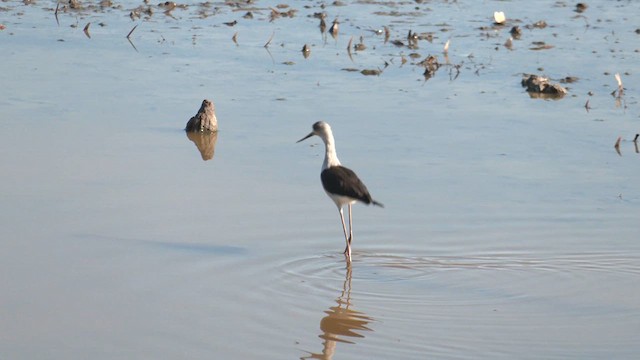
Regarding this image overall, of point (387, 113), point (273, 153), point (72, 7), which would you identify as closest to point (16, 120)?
point (273, 153)

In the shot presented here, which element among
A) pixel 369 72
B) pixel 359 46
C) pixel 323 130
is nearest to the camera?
pixel 323 130

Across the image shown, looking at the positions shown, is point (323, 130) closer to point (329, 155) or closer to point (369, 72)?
point (329, 155)

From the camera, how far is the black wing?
28.2 feet

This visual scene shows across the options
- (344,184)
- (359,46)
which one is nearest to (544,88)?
(359,46)

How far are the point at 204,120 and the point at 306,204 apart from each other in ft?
7.00

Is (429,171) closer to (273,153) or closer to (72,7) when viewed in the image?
(273,153)

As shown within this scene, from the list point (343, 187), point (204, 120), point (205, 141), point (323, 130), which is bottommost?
point (205, 141)

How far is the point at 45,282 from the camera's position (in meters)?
7.65

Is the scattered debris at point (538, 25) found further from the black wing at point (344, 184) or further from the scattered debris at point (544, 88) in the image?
the black wing at point (344, 184)

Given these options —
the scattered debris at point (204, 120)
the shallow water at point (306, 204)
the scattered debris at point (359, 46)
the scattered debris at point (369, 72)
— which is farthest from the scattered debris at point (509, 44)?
the scattered debris at point (204, 120)

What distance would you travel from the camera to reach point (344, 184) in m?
8.69

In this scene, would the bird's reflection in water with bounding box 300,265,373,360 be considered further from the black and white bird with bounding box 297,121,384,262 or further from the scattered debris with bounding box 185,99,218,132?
the scattered debris with bounding box 185,99,218,132

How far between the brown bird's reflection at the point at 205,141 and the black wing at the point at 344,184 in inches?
79.7

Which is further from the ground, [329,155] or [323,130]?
[323,130]
